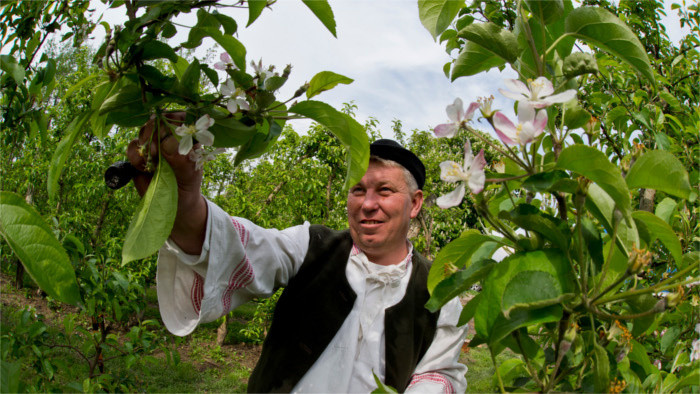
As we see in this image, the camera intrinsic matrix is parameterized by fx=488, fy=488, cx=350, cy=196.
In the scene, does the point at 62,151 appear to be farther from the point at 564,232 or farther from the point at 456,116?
the point at 564,232

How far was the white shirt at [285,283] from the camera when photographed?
1.33 metres

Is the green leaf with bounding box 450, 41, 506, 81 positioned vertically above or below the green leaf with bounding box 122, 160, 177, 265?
above

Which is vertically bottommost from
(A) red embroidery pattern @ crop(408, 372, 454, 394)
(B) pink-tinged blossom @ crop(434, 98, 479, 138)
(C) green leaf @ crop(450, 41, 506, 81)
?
(A) red embroidery pattern @ crop(408, 372, 454, 394)

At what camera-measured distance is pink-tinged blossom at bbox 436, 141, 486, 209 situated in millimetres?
589

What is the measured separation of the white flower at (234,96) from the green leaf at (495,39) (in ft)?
1.10

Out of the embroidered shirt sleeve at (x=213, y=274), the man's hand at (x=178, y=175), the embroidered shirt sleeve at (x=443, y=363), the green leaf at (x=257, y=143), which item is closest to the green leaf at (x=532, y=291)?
the green leaf at (x=257, y=143)

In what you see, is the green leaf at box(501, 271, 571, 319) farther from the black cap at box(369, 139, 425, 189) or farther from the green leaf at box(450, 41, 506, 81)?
the black cap at box(369, 139, 425, 189)

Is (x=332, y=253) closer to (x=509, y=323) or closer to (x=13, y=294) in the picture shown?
(x=509, y=323)

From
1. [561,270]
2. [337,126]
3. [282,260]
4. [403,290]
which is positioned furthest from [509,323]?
[403,290]

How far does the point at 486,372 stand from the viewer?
676cm

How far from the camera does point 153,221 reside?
2.31 ft

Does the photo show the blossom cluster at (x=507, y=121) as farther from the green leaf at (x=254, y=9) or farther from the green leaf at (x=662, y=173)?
the green leaf at (x=254, y=9)

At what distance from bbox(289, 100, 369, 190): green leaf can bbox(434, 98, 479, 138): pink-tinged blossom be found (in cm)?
19

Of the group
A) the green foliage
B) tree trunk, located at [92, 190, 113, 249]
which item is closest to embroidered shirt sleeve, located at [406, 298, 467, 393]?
the green foliage
